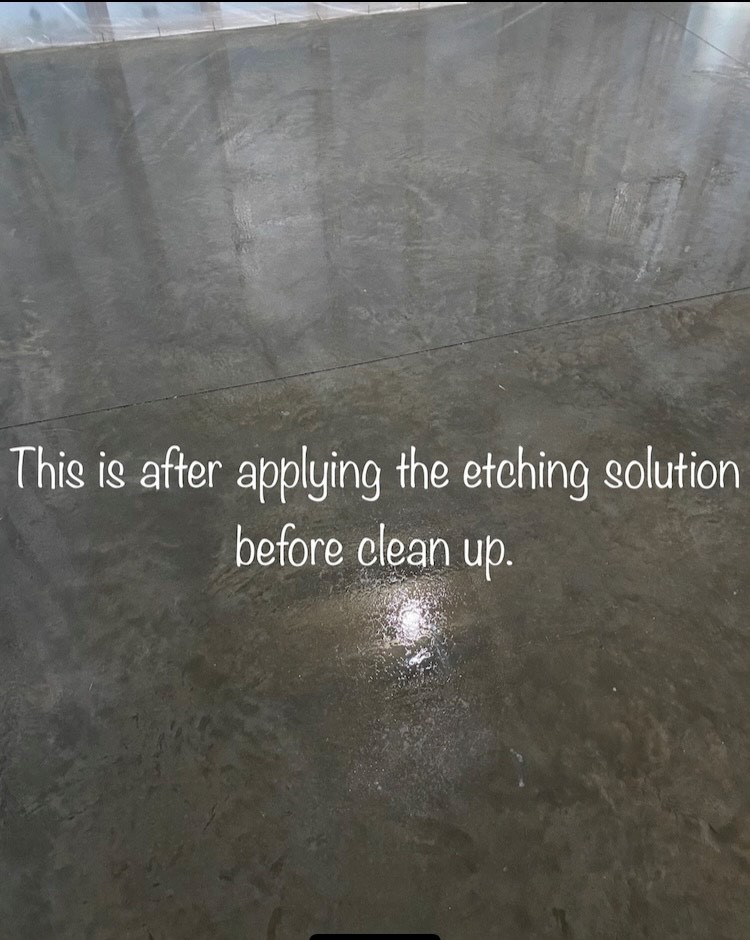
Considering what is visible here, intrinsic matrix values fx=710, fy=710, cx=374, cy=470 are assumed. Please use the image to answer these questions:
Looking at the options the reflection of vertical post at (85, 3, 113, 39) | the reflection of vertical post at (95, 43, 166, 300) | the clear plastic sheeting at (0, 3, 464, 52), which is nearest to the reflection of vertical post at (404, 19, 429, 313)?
the clear plastic sheeting at (0, 3, 464, 52)

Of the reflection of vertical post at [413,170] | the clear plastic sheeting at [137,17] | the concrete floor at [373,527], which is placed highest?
the clear plastic sheeting at [137,17]

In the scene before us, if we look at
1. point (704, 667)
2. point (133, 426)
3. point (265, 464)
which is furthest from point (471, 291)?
point (704, 667)

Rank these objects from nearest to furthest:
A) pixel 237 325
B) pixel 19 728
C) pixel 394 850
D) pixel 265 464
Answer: pixel 394 850 → pixel 19 728 → pixel 265 464 → pixel 237 325

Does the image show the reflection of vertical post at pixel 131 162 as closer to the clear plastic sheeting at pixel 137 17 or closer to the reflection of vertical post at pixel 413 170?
the clear plastic sheeting at pixel 137 17

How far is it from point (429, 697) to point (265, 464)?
77cm

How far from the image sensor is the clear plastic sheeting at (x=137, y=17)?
412 cm

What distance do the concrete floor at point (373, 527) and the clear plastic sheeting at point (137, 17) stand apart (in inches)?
37.4

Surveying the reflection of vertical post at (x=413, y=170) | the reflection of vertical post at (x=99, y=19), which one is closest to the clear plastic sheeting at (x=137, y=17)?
the reflection of vertical post at (x=99, y=19)

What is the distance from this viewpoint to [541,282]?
2.47 meters

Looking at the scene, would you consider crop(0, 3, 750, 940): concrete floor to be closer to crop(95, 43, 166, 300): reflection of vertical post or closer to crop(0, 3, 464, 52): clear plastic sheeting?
crop(95, 43, 166, 300): reflection of vertical post

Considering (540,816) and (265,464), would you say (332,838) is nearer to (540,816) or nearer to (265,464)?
(540,816)

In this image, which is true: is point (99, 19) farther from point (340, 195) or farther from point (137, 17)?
point (340, 195)

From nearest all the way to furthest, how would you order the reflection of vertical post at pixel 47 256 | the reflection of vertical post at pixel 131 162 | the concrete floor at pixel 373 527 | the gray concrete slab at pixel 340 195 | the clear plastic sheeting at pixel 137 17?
1. the concrete floor at pixel 373 527
2. the reflection of vertical post at pixel 47 256
3. the gray concrete slab at pixel 340 195
4. the reflection of vertical post at pixel 131 162
5. the clear plastic sheeting at pixel 137 17

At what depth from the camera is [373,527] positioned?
1780 mm
